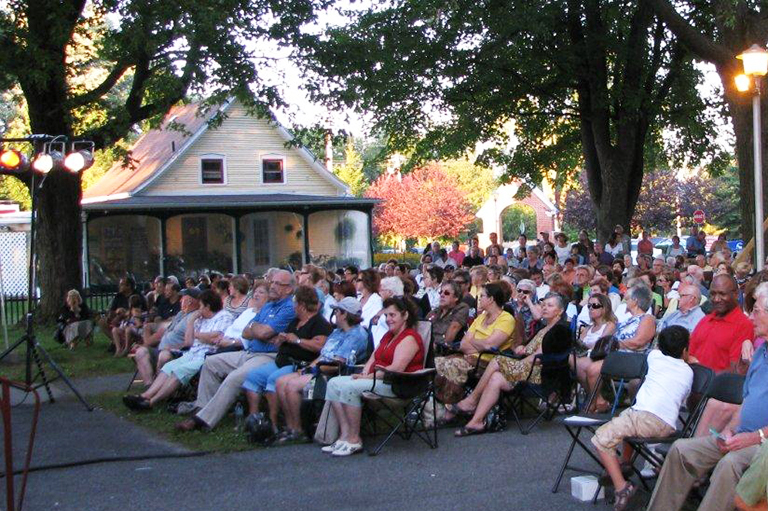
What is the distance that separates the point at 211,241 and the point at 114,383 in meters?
19.3

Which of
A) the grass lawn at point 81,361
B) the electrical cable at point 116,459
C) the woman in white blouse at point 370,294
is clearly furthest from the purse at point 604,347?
the grass lawn at point 81,361

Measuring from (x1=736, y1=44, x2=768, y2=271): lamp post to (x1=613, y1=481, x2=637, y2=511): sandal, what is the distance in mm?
7210

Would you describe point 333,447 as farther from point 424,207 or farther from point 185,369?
point 424,207

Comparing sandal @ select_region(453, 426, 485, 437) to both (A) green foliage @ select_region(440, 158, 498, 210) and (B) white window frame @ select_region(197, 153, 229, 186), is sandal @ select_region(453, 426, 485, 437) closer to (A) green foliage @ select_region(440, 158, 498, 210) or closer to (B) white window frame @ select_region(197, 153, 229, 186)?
(B) white window frame @ select_region(197, 153, 229, 186)

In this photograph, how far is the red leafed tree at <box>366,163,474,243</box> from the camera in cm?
5303

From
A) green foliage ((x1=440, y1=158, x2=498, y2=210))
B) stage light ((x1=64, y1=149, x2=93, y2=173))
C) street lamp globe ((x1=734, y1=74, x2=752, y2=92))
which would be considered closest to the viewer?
stage light ((x1=64, y1=149, x2=93, y2=173))

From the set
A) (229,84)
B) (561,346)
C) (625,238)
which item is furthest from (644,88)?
(561,346)

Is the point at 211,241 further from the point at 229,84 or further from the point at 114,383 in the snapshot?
the point at 114,383

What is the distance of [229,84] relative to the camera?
16203mm

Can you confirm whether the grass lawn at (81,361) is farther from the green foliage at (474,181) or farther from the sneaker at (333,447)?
the green foliage at (474,181)

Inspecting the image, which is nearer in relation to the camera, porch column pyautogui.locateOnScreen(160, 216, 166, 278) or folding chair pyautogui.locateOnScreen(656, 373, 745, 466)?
folding chair pyautogui.locateOnScreen(656, 373, 745, 466)

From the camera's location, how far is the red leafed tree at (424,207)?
53.0 m

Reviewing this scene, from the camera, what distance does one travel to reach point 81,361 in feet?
45.8

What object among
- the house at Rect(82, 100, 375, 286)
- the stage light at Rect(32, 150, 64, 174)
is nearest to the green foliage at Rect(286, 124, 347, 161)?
the house at Rect(82, 100, 375, 286)
